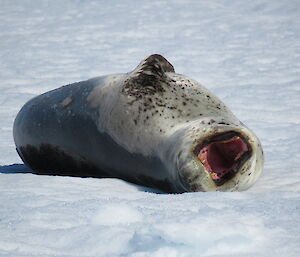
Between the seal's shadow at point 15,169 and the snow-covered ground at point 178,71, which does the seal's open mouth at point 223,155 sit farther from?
the seal's shadow at point 15,169

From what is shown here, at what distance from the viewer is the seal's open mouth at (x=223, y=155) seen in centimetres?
Answer: 308

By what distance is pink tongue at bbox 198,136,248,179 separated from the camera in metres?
3.09

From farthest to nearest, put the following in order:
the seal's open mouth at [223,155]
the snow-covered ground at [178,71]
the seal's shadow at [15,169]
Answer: the seal's shadow at [15,169]
the seal's open mouth at [223,155]
the snow-covered ground at [178,71]

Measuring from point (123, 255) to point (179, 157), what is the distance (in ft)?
3.14

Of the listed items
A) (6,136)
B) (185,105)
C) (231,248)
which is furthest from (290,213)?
(6,136)

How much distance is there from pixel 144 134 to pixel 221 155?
1.60 feet

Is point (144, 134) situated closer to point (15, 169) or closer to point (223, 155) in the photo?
point (223, 155)

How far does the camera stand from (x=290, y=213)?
261 cm

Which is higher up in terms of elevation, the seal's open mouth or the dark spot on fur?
the seal's open mouth

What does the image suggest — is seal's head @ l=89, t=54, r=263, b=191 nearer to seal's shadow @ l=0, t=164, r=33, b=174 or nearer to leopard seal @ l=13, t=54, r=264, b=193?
leopard seal @ l=13, t=54, r=264, b=193

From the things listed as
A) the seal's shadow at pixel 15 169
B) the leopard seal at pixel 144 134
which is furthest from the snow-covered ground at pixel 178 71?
the leopard seal at pixel 144 134

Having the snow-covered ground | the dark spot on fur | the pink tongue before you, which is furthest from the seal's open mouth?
the dark spot on fur

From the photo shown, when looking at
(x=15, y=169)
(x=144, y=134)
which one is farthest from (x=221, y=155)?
(x=15, y=169)

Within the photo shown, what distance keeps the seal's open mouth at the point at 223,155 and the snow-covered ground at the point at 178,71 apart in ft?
0.48
